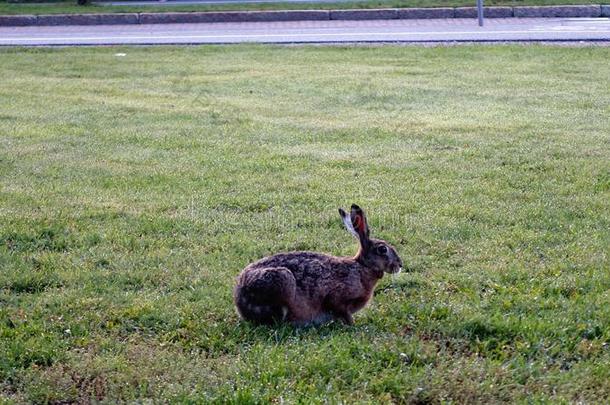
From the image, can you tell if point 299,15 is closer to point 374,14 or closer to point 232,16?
point 232,16

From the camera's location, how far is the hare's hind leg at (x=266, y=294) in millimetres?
5656

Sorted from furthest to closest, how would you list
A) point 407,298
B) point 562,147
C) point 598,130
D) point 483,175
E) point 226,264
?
point 598,130 → point 562,147 → point 483,175 → point 226,264 → point 407,298

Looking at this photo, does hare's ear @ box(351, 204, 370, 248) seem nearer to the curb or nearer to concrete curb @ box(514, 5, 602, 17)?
the curb

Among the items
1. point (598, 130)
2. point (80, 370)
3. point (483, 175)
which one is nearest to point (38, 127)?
point (483, 175)

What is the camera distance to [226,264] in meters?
6.98

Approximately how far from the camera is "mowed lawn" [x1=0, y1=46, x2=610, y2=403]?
17.4ft

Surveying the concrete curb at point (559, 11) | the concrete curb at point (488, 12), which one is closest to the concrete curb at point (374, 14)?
the concrete curb at point (488, 12)

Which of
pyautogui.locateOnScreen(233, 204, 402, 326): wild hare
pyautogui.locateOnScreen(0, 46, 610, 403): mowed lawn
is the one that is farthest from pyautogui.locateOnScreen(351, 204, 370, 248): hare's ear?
pyautogui.locateOnScreen(0, 46, 610, 403): mowed lawn

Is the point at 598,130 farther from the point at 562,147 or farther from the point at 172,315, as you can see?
the point at 172,315

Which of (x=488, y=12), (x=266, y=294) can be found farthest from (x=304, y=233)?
Answer: (x=488, y=12)

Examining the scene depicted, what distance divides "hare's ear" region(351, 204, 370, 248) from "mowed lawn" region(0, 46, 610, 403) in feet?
1.48

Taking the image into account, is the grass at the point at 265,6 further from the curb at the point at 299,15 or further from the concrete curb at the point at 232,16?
the concrete curb at the point at 232,16

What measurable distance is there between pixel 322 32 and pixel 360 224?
16.5 meters

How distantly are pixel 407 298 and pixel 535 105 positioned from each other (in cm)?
751
